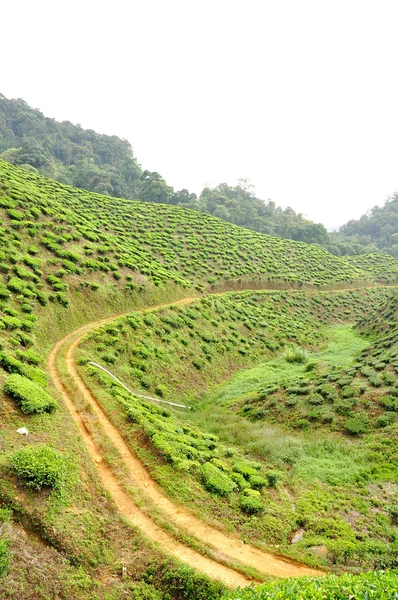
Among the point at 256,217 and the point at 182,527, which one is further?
the point at 256,217

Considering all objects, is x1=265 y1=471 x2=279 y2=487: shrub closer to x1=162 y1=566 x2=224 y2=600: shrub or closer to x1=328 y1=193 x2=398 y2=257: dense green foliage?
x1=162 y1=566 x2=224 y2=600: shrub

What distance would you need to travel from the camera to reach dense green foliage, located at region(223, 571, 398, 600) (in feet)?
19.0

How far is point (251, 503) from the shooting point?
1156cm

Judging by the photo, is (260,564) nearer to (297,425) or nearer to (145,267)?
(297,425)

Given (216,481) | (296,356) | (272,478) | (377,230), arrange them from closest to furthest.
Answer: (216,481), (272,478), (296,356), (377,230)

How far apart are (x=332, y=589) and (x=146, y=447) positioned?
797cm

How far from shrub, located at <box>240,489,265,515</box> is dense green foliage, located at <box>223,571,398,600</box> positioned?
444 centimetres

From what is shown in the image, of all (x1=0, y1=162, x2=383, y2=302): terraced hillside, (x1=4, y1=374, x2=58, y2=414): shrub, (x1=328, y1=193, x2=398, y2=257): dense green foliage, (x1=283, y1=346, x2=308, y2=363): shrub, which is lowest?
(x1=4, y1=374, x2=58, y2=414): shrub

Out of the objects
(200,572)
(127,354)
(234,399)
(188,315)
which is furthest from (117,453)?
(188,315)

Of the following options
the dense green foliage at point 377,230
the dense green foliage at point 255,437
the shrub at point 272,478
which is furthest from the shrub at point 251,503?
the dense green foliage at point 377,230

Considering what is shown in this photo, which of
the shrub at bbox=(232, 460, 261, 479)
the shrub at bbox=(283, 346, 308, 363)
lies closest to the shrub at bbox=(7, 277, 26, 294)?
the shrub at bbox=(232, 460, 261, 479)

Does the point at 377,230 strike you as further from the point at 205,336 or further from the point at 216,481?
the point at 216,481

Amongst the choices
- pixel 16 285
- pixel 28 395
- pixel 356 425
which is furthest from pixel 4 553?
pixel 16 285

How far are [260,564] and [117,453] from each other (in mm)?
5769
